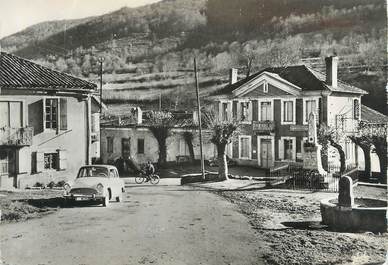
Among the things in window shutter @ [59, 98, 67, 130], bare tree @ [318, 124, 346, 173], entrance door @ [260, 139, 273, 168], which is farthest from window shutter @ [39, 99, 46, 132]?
bare tree @ [318, 124, 346, 173]

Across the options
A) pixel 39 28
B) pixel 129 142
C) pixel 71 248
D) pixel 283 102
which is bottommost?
pixel 71 248

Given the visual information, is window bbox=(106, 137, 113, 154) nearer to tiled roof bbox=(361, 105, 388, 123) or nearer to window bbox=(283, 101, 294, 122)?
window bbox=(283, 101, 294, 122)

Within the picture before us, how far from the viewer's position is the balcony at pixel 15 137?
17.6 ft

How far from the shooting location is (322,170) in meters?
5.13

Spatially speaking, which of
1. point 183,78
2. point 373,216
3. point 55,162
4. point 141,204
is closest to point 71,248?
point 141,204

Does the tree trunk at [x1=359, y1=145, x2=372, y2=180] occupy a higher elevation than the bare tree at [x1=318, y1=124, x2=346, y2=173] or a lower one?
lower

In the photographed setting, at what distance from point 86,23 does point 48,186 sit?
223 cm

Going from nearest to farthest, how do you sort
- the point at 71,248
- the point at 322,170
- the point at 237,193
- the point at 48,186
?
the point at 71,248
the point at 322,170
the point at 237,193
the point at 48,186

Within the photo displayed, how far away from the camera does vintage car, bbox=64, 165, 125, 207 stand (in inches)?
235

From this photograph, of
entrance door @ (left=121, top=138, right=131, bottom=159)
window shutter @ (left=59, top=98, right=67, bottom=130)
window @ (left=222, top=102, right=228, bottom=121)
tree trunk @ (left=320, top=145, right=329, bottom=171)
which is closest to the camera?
tree trunk @ (left=320, top=145, right=329, bottom=171)

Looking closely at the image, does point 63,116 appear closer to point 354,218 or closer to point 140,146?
point 140,146

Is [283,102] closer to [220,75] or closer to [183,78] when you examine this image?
[220,75]

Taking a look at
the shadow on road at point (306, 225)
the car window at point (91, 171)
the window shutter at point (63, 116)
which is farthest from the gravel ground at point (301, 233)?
the window shutter at point (63, 116)

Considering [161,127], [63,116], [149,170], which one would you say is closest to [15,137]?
[63,116]
